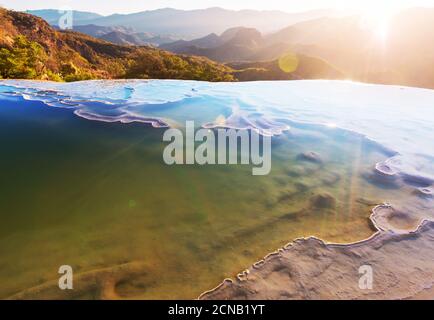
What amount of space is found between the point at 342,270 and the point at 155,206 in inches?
89.7

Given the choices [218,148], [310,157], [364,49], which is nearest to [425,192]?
[310,157]

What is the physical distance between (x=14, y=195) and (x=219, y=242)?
9.11ft

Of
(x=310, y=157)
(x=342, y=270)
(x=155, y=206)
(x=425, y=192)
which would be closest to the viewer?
(x=342, y=270)

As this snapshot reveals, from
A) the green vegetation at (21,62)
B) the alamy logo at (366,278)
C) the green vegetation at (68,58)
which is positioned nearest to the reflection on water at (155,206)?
the alamy logo at (366,278)

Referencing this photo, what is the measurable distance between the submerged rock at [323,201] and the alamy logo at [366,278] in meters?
1.22

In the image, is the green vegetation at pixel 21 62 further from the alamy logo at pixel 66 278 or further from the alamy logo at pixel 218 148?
the alamy logo at pixel 66 278

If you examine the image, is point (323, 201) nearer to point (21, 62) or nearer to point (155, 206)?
point (155, 206)

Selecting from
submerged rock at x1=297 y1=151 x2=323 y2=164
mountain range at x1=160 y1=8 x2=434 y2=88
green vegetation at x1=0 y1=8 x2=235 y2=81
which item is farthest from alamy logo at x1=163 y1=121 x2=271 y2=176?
mountain range at x1=160 y1=8 x2=434 y2=88

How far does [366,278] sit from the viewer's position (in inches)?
109

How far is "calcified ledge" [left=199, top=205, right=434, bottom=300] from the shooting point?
260 cm

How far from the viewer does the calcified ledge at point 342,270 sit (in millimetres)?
2604

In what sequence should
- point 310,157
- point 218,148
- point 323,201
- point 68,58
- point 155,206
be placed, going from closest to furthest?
point 155,206 < point 323,201 < point 310,157 < point 218,148 < point 68,58

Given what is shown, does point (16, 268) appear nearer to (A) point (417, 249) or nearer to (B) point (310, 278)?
(B) point (310, 278)
